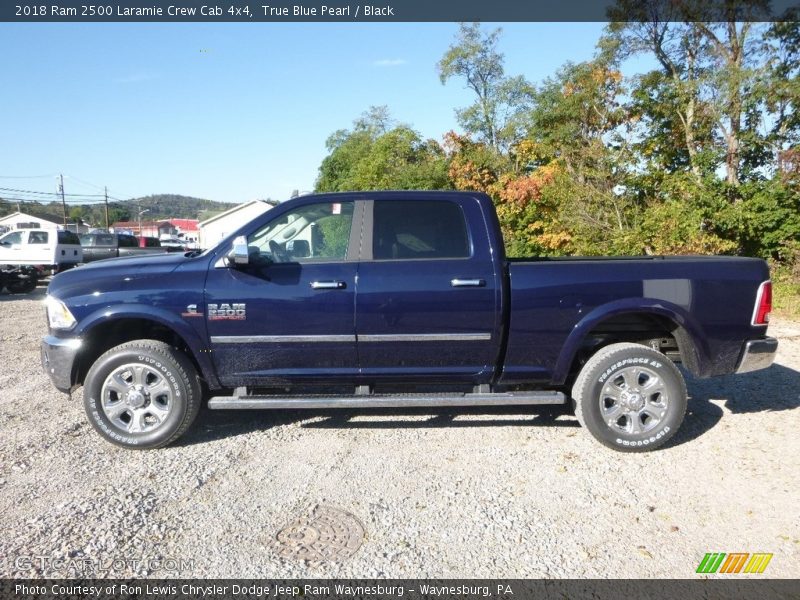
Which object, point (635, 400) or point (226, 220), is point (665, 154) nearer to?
point (635, 400)

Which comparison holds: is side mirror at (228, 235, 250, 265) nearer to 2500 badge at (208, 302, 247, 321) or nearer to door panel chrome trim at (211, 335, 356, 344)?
2500 badge at (208, 302, 247, 321)

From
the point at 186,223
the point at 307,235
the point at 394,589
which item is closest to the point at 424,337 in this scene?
the point at 307,235

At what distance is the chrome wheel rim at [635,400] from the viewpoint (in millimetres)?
4109

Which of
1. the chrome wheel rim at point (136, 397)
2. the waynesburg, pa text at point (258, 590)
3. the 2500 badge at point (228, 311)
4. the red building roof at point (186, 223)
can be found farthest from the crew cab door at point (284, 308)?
the red building roof at point (186, 223)

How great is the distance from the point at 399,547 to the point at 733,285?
3120 mm

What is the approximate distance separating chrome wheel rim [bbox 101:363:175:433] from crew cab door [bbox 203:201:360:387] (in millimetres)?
475

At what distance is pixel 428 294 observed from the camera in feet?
13.2

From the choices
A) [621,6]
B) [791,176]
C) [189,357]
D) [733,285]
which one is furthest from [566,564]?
[621,6]

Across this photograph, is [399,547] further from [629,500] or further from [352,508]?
[629,500]

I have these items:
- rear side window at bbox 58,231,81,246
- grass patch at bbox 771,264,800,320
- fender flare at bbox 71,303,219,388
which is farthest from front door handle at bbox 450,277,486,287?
rear side window at bbox 58,231,81,246

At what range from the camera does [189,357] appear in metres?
4.29

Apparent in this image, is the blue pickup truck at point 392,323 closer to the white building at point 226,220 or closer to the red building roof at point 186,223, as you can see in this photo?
the white building at point 226,220

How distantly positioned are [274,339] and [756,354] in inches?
145

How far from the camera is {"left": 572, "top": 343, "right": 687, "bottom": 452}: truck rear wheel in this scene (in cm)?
408
